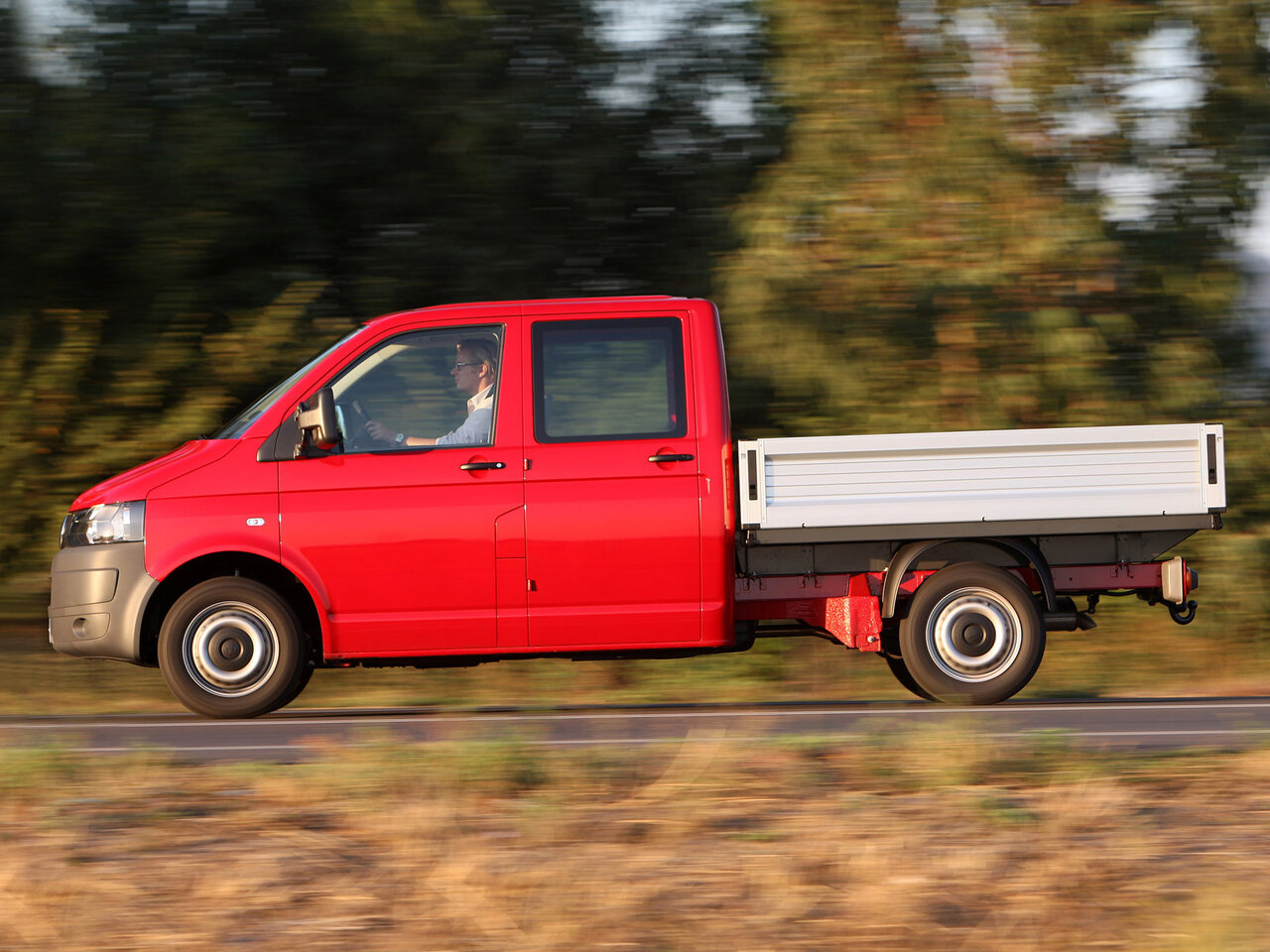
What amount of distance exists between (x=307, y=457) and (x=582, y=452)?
141cm

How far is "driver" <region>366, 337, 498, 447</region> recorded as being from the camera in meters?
7.70

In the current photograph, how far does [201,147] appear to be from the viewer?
11.2 meters

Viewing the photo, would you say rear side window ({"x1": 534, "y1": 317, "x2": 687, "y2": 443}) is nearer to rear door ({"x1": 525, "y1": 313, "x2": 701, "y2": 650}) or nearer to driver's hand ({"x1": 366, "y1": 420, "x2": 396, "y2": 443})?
rear door ({"x1": 525, "y1": 313, "x2": 701, "y2": 650})

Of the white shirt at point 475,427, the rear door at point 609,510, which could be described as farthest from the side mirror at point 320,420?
the rear door at point 609,510

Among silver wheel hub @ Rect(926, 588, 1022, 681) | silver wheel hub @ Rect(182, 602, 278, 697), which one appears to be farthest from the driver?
silver wheel hub @ Rect(926, 588, 1022, 681)

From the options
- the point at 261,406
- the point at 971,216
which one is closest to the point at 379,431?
the point at 261,406

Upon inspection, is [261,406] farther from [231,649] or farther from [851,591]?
[851,591]

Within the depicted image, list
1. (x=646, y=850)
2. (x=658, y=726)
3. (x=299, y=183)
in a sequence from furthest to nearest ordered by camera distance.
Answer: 1. (x=299, y=183)
2. (x=658, y=726)
3. (x=646, y=850)

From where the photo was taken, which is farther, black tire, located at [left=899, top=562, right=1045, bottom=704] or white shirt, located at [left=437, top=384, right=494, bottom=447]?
black tire, located at [left=899, top=562, right=1045, bottom=704]

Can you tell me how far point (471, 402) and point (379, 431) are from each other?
1.64ft

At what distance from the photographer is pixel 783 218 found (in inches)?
453

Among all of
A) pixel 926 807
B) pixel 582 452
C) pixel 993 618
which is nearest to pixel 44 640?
pixel 582 452

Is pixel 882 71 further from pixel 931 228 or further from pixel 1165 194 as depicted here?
pixel 1165 194

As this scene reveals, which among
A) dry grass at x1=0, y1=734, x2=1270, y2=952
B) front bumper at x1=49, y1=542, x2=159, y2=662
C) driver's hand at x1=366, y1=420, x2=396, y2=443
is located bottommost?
dry grass at x1=0, y1=734, x2=1270, y2=952
